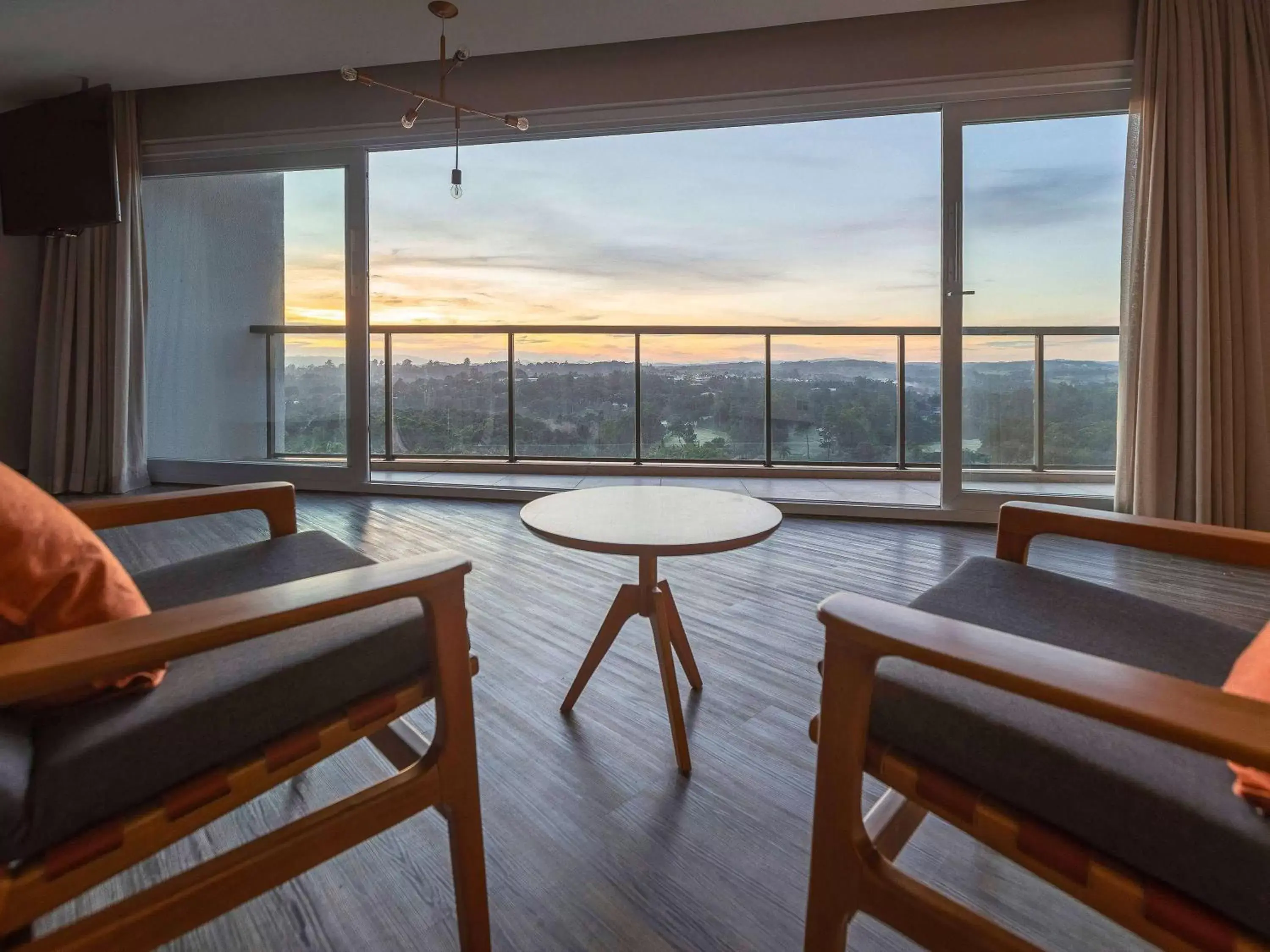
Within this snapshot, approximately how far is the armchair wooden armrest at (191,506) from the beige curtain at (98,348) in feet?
10.9

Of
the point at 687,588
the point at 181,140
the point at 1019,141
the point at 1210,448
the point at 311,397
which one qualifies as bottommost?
the point at 687,588

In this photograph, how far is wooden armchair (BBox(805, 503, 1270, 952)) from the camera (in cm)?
53

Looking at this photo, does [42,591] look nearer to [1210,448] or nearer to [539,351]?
[1210,448]

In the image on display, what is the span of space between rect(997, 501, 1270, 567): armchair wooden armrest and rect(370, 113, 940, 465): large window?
3.35 meters

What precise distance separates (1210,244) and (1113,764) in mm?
3136

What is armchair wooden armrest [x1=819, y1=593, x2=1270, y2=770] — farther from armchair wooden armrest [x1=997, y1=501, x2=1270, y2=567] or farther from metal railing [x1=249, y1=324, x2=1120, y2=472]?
metal railing [x1=249, y1=324, x2=1120, y2=472]

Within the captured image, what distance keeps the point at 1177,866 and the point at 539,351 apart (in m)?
4.55

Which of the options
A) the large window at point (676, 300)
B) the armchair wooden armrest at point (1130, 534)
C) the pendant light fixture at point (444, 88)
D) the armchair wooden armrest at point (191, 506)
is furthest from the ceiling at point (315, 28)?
the armchair wooden armrest at point (1130, 534)

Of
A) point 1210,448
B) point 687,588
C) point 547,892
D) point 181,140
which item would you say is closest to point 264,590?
point 547,892

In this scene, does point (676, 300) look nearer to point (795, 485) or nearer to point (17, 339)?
point (795, 485)

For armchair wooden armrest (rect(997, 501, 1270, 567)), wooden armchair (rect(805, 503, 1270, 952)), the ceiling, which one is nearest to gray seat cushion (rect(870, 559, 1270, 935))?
wooden armchair (rect(805, 503, 1270, 952))

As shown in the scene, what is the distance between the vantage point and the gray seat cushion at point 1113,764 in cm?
53

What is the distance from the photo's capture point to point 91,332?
388 centimetres

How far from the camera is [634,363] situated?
15.6 feet
